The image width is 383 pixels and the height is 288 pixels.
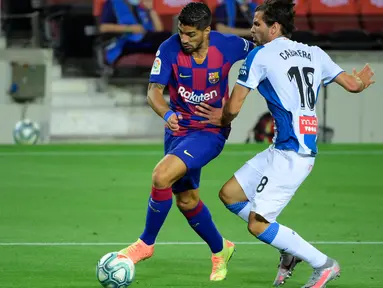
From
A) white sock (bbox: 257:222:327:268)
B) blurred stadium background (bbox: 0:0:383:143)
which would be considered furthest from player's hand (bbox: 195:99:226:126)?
blurred stadium background (bbox: 0:0:383:143)

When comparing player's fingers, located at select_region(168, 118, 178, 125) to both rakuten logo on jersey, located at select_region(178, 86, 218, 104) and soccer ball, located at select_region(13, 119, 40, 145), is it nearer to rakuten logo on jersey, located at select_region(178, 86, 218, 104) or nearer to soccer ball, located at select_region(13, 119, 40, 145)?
rakuten logo on jersey, located at select_region(178, 86, 218, 104)

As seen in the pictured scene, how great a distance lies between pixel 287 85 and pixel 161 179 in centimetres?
93

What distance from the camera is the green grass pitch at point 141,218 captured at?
650 cm

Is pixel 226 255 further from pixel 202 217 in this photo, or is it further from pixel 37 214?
pixel 37 214

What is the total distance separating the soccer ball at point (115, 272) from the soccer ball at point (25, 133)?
28.6ft

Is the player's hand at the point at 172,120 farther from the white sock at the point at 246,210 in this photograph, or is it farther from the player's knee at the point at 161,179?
the white sock at the point at 246,210

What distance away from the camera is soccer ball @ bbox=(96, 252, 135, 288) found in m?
5.84

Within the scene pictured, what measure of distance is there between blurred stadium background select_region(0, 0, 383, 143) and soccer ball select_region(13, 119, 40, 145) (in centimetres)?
53

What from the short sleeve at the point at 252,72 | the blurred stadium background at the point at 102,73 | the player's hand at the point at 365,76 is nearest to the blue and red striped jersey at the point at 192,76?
the short sleeve at the point at 252,72

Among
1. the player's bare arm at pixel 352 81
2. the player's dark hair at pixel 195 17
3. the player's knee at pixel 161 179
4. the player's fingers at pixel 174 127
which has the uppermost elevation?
the player's dark hair at pixel 195 17

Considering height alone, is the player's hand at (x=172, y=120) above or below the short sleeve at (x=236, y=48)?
below

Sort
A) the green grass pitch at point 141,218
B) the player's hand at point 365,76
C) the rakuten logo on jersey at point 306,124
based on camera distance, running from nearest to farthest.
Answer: the rakuten logo on jersey at point 306,124
the player's hand at point 365,76
the green grass pitch at point 141,218

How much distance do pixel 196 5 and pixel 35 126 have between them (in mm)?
8548

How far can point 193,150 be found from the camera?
625 centimetres
